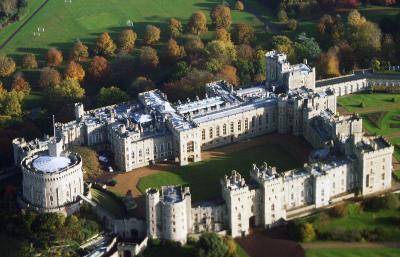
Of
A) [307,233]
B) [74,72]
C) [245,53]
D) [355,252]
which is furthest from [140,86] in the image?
[355,252]

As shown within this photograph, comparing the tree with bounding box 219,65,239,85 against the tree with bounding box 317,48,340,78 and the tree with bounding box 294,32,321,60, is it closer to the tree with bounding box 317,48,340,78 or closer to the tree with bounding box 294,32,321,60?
the tree with bounding box 317,48,340,78

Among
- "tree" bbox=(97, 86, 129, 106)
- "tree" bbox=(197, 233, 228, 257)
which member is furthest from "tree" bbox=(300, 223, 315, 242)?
"tree" bbox=(97, 86, 129, 106)

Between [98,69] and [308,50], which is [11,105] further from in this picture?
[308,50]

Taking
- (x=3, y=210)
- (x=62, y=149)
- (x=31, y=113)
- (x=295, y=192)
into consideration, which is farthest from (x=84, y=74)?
(x=295, y=192)

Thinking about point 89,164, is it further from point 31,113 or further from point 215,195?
point 31,113

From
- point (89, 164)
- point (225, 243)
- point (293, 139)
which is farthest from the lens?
point (293, 139)

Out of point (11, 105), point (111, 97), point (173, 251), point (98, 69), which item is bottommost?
point (173, 251)
